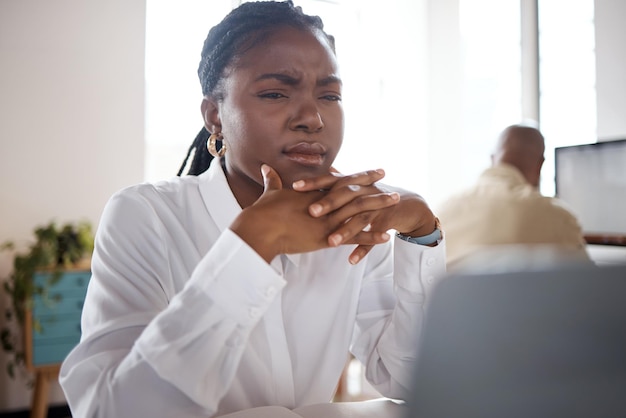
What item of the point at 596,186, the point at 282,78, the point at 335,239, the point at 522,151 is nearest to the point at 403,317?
the point at 335,239

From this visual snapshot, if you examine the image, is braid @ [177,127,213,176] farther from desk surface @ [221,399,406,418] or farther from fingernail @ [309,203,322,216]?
desk surface @ [221,399,406,418]

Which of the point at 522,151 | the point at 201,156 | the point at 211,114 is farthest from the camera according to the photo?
the point at 522,151

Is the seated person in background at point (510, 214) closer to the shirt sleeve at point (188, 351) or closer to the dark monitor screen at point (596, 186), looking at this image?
the dark monitor screen at point (596, 186)

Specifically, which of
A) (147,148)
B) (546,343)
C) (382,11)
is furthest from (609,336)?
(382,11)

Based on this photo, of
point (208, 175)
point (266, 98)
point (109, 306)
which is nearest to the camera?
point (109, 306)

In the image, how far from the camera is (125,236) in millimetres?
930

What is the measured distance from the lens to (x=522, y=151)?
7.75 feet

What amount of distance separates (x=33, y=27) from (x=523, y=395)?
11.7 ft

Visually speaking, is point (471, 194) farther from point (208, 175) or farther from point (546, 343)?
point (546, 343)

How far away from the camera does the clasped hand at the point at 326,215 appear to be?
762 millimetres

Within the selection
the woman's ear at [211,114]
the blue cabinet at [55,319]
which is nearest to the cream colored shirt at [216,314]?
the woman's ear at [211,114]

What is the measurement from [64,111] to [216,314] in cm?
294

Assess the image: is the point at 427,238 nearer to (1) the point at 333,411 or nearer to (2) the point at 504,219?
(1) the point at 333,411

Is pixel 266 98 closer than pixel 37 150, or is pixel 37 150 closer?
pixel 266 98
